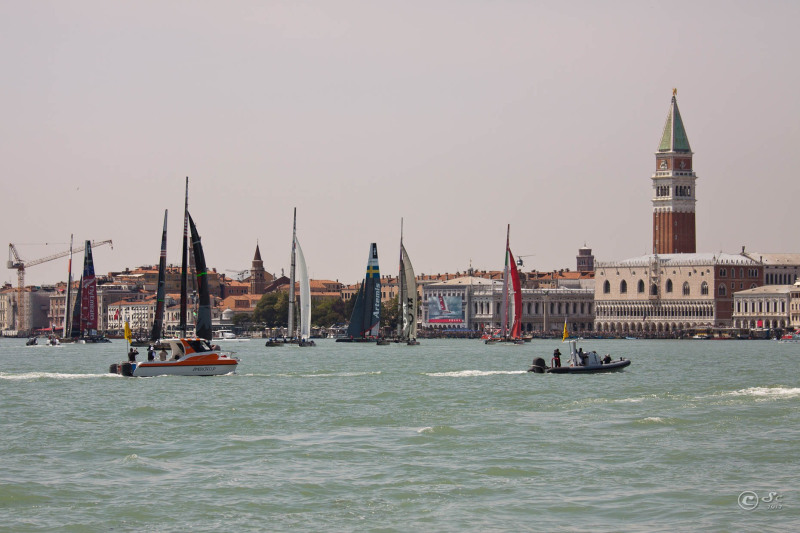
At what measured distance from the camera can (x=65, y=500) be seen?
21.7m

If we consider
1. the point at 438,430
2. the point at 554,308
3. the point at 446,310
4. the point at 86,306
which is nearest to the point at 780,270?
the point at 554,308

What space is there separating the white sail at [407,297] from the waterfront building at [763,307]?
58992mm

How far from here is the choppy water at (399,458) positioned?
20.5 m

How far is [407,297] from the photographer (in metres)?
93.7

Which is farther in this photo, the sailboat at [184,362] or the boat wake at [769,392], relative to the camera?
the sailboat at [184,362]

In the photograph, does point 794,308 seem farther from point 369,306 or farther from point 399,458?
point 399,458

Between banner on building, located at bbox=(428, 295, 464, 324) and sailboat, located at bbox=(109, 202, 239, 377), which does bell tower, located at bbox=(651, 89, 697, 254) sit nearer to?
banner on building, located at bbox=(428, 295, 464, 324)

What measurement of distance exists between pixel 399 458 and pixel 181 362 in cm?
2226

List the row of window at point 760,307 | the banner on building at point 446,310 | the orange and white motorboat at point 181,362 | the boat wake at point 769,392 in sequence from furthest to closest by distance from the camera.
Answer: the banner on building at point 446,310 → the row of window at point 760,307 → the orange and white motorboat at point 181,362 → the boat wake at point 769,392

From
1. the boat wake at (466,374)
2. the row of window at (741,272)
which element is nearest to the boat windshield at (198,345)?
the boat wake at (466,374)

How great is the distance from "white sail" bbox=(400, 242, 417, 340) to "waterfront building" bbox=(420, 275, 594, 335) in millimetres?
69293

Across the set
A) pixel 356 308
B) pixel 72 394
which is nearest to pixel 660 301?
pixel 356 308

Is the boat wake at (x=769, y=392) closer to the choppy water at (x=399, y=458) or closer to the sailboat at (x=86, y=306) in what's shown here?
the choppy water at (x=399, y=458)

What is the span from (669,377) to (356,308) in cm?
5007
